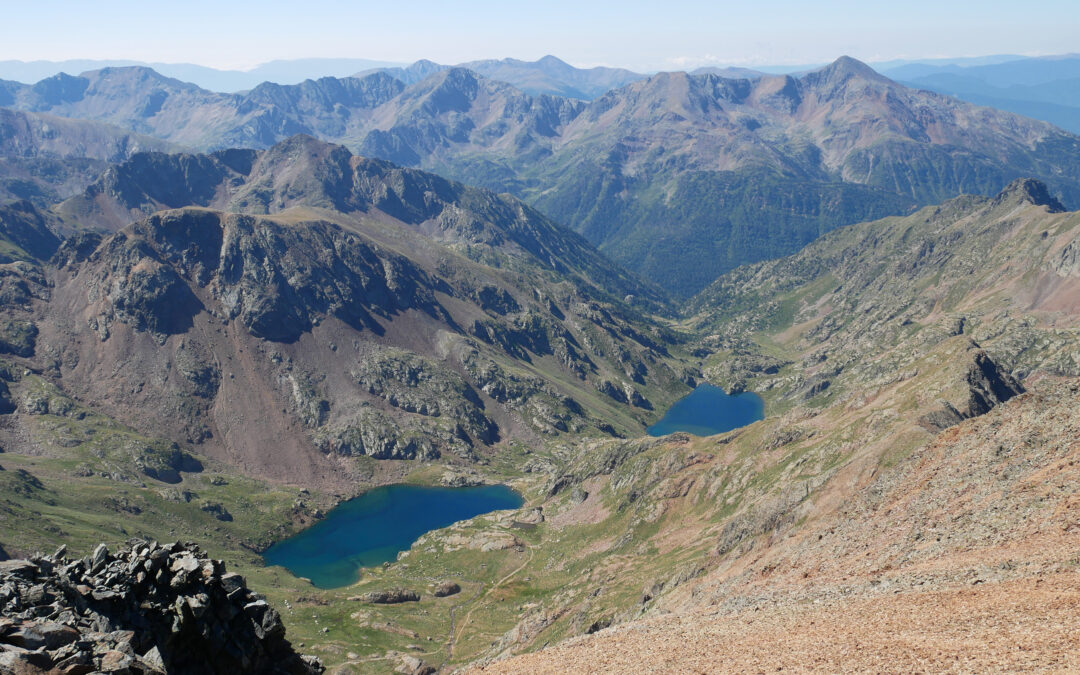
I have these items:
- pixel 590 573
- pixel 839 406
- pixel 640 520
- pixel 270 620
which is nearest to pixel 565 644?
pixel 270 620

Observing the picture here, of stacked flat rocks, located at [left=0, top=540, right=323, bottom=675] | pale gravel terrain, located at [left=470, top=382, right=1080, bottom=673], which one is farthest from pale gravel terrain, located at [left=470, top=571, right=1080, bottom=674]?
stacked flat rocks, located at [left=0, top=540, right=323, bottom=675]

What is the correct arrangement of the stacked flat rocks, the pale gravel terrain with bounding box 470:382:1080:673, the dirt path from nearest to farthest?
1. the stacked flat rocks
2. the pale gravel terrain with bounding box 470:382:1080:673
3. the dirt path

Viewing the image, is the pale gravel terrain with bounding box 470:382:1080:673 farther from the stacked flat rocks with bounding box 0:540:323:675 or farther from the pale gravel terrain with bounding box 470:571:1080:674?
the stacked flat rocks with bounding box 0:540:323:675

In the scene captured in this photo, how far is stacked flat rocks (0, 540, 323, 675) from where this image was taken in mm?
41906

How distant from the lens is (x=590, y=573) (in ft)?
548

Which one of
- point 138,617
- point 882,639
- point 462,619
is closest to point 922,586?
point 882,639

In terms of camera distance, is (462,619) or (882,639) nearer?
(882,639)

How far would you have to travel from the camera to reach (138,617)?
178 ft

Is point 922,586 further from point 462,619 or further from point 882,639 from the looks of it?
point 462,619

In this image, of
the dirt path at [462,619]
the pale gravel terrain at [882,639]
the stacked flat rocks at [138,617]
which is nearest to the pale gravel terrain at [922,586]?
the pale gravel terrain at [882,639]

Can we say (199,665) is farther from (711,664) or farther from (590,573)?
(590,573)

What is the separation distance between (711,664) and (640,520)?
458ft

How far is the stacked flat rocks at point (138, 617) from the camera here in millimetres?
41906

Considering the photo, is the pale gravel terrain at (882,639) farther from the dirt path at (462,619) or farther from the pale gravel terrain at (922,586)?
the dirt path at (462,619)
